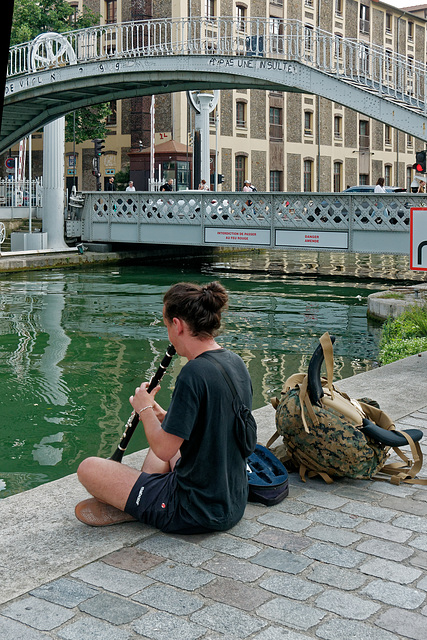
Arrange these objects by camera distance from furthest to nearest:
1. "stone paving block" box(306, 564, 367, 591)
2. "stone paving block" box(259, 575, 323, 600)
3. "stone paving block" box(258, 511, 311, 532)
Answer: "stone paving block" box(258, 511, 311, 532)
"stone paving block" box(306, 564, 367, 591)
"stone paving block" box(259, 575, 323, 600)

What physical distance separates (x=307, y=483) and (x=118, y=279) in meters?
18.3

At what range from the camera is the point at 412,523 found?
13.7 ft

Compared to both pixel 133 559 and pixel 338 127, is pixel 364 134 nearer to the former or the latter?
pixel 338 127

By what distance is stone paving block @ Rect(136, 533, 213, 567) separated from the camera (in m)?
3.69

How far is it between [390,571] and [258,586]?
0.59m

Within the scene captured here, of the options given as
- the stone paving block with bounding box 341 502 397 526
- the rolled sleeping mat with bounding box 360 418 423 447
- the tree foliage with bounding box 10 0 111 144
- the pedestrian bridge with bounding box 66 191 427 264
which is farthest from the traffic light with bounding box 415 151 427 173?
the tree foliage with bounding box 10 0 111 144

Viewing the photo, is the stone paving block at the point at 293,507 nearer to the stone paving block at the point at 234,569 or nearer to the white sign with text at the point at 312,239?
the stone paving block at the point at 234,569

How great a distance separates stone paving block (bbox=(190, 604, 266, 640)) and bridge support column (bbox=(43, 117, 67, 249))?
2404 cm

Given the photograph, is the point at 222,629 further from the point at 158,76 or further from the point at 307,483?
the point at 158,76

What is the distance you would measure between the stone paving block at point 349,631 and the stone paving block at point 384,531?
918 mm

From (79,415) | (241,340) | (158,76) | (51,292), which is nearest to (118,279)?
(51,292)

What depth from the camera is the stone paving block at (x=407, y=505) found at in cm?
437

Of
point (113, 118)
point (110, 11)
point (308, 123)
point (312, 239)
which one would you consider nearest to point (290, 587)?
point (312, 239)

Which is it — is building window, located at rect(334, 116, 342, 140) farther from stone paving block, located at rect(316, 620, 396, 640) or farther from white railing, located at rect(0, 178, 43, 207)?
stone paving block, located at rect(316, 620, 396, 640)
